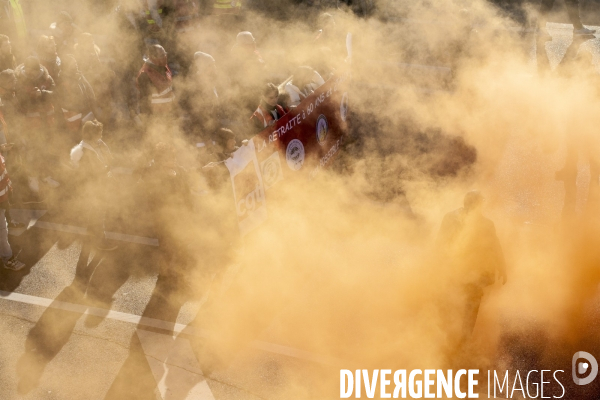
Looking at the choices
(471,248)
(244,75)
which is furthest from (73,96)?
(471,248)

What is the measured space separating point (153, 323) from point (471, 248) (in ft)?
9.19

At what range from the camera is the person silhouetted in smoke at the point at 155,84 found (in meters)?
6.70

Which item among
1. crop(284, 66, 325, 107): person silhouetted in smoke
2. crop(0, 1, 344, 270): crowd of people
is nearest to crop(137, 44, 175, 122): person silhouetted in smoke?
crop(0, 1, 344, 270): crowd of people

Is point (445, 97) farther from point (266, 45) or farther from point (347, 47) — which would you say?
point (266, 45)

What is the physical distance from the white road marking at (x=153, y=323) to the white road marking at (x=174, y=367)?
110 millimetres

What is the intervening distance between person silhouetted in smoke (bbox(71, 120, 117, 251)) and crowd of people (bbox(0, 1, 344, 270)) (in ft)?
0.03

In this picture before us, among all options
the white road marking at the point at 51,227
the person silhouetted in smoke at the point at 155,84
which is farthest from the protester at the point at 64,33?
the white road marking at the point at 51,227

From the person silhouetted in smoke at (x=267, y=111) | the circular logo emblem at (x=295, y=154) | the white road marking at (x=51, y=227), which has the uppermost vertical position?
the person silhouetted in smoke at (x=267, y=111)

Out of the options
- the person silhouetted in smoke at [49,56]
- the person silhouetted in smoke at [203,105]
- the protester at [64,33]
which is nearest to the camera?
the person silhouetted in smoke at [203,105]

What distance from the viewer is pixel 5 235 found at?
5.47 metres

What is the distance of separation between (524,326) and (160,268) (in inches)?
135

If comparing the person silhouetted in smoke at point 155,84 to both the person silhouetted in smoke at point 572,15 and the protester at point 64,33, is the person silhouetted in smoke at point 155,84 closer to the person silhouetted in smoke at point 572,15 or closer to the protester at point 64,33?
the protester at point 64,33

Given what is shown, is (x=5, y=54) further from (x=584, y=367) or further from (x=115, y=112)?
(x=584, y=367)

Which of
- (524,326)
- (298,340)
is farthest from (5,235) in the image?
(524,326)
